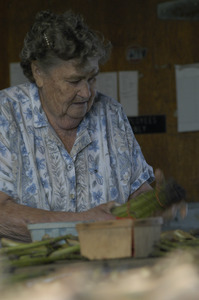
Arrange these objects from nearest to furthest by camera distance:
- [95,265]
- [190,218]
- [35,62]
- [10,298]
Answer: [10,298]
[95,265]
[35,62]
[190,218]

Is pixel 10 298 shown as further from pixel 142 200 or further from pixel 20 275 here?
pixel 142 200

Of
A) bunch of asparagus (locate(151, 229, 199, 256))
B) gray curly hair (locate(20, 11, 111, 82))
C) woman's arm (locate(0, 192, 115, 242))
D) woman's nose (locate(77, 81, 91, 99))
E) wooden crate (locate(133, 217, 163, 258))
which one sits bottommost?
woman's arm (locate(0, 192, 115, 242))

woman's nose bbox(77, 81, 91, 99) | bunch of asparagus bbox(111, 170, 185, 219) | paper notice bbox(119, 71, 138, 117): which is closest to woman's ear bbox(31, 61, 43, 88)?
woman's nose bbox(77, 81, 91, 99)

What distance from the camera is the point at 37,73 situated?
3180 millimetres

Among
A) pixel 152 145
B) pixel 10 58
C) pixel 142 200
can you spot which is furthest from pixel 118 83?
pixel 142 200

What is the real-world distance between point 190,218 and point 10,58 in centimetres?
212

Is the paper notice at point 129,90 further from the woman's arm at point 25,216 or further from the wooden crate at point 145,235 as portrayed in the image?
the wooden crate at point 145,235


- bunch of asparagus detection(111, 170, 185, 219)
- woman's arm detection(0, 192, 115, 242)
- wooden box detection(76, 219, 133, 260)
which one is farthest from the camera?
woman's arm detection(0, 192, 115, 242)

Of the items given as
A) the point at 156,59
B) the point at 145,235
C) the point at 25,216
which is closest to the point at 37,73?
the point at 25,216

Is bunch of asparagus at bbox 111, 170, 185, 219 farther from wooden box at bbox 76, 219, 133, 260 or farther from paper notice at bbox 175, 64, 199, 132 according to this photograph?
paper notice at bbox 175, 64, 199, 132

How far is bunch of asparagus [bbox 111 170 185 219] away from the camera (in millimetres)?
2211

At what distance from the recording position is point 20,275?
1.51 meters

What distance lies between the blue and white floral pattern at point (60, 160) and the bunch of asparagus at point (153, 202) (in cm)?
75

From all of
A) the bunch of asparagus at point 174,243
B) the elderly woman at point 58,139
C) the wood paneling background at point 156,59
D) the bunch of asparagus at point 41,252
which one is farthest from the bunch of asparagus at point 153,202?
the wood paneling background at point 156,59
